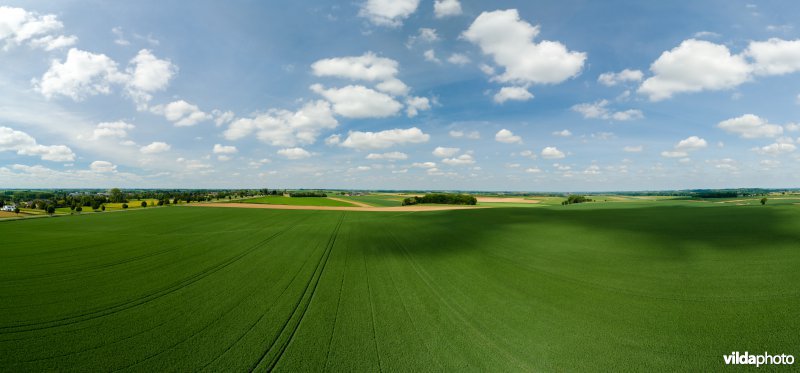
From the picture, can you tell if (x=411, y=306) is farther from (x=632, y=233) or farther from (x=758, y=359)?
(x=632, y=233)

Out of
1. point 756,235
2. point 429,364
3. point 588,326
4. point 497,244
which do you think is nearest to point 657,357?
point 588,326

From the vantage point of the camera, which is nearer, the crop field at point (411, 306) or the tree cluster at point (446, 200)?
the crop field at point (411, 306)

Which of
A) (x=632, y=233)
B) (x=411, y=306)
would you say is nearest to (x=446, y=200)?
(x=632, y=233)

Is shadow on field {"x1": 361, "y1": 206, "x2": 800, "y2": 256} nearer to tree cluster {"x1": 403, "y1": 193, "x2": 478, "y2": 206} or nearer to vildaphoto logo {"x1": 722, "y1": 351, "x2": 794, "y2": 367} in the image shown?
vildaphoto logo {"x1": 722, "y1": 351, "x2": 794, "y2": 367}

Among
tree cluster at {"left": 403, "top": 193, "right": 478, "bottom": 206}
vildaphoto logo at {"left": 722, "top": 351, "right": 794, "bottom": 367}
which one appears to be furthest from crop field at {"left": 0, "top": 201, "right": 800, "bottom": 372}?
tree cluster at {"left": 403, "top": 193, "right": 478, "bottom": 206}

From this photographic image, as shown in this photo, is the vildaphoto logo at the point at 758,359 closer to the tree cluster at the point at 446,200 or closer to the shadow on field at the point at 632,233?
the shadow on field at the point at 632,233

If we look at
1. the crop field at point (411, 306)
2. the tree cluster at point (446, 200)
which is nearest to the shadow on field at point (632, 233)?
the crop field at point (411, 306)
